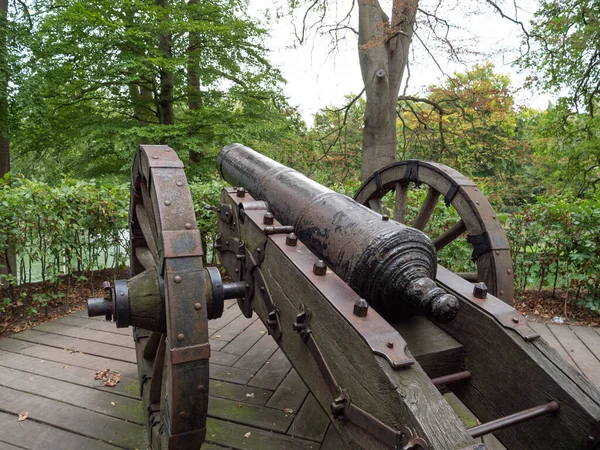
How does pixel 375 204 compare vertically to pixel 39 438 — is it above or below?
above

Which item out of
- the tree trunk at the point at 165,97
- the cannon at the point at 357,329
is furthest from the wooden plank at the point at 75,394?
the tree trunk at the point at 165,97

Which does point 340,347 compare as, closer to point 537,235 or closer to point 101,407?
point 101,407

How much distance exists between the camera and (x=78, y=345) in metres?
3.13

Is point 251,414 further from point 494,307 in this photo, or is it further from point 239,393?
point 494,307

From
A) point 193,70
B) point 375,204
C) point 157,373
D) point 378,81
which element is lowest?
point 157,373

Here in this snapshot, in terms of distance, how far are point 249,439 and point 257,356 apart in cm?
91

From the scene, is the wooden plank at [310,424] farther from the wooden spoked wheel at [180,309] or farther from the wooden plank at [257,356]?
the wooden spoked wheel at [180,309]

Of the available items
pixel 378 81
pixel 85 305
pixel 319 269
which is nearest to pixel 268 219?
pixel 319 269

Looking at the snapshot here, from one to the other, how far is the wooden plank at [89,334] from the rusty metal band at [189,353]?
2.07m

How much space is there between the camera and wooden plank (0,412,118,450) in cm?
202

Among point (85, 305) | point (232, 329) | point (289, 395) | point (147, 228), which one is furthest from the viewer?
point (85, 305)

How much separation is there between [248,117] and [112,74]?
1998 millimetres

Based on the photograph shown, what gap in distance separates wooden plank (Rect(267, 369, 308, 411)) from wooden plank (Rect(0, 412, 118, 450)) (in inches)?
33.5

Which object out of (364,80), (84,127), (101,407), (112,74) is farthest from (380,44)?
(101,407)
